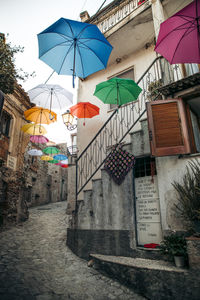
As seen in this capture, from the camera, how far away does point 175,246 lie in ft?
12.1

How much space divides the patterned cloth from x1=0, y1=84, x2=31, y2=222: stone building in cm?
601

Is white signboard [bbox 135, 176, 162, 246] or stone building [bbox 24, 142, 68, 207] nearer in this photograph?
white signboard [bbox 135, 176, 162, 246]

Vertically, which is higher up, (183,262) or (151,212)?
(151,212)

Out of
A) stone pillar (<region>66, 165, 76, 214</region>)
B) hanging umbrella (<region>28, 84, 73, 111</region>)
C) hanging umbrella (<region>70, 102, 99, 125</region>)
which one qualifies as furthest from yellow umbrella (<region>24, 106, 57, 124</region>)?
stone pillar (<region>66, 165, 76, 214</region>)

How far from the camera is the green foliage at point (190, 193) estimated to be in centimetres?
369

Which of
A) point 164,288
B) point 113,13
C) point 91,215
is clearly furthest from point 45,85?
point 164,288

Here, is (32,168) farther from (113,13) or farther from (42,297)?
(42,297)

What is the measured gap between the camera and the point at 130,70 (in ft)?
29.5

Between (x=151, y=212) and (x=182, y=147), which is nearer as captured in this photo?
(x=182, y=147)

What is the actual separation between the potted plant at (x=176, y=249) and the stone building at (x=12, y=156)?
7784 millimetres

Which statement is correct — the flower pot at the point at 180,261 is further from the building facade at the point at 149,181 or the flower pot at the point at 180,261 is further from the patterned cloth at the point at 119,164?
the patterned cloth at the point at 119,164

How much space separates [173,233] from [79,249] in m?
2.90

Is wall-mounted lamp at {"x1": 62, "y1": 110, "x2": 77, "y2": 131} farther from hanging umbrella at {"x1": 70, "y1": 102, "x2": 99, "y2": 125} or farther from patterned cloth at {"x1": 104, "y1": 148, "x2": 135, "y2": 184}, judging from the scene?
patterned cloth at {"x1": 104, "y1": 148, "x2": 135, "y2": 184}

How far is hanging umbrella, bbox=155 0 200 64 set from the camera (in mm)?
4414
